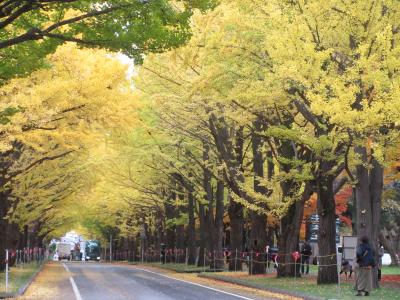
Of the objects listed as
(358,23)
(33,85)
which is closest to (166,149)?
(33,85)

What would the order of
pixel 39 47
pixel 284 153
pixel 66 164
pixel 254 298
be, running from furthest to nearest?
pixel 66 164 → pixel 284 153 → pixel 254 298 → pixel 39 47

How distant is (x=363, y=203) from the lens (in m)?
20.1

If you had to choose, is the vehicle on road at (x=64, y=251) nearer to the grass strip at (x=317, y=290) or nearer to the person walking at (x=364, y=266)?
the grass strip at (x=317, y=290)

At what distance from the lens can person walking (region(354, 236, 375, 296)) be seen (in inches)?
708

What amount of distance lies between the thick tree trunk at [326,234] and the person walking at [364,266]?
11.3 feet

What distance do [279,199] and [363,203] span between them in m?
7.03

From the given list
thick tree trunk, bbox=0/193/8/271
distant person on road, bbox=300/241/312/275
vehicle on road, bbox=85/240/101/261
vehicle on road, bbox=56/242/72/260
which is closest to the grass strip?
distant person on road, bbox=300/241/312/275

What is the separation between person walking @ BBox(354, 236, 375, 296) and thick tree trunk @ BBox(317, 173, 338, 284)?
3.44 m

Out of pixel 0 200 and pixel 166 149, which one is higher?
pixel 166 149

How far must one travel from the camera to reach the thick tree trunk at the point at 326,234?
22.1 metres

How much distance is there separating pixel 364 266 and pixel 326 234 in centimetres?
406

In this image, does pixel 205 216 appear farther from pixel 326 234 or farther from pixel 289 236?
pixel 326 234

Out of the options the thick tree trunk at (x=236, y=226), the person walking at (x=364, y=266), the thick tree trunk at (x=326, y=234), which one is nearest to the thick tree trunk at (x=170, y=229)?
the thick tree trunk at (x=236, y=226)

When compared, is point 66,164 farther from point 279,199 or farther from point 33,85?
point 33,85
